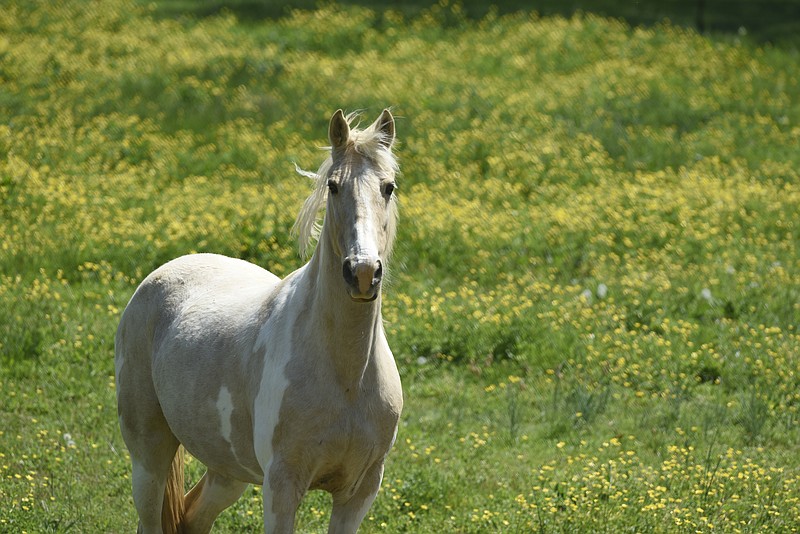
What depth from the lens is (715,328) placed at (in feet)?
31.6

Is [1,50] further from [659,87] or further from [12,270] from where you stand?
[659,87]

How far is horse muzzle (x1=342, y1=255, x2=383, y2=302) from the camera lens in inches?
160

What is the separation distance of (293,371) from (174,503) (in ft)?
5.28

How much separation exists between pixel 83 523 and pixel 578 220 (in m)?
A: 7.24

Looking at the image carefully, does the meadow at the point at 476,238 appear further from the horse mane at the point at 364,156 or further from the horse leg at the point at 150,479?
the horse mane at the point at 364,156

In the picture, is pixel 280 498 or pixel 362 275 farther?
pixel 280 498

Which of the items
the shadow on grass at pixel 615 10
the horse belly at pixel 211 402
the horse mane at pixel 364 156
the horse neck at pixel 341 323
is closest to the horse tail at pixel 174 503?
the horse belly at pixel 211 402

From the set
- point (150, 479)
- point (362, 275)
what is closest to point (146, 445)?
point (150, 479)

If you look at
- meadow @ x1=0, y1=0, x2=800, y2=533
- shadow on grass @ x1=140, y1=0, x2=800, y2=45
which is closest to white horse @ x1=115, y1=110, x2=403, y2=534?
meadow @ x1=0, y1=0, x2=800, y2=533

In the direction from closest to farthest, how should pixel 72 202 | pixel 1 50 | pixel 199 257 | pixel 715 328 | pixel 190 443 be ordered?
pixel 190 443 < pixel 199 257 < pixel 715 328 < pixel 72 202 < pixel 1 50

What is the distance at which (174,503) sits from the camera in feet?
19.0

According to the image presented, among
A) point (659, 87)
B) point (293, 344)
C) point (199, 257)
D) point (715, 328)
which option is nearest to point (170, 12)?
point (659, 87)

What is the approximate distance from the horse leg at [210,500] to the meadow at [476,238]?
0.72 meters

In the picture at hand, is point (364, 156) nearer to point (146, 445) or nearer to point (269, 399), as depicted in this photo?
point (269, 399)
